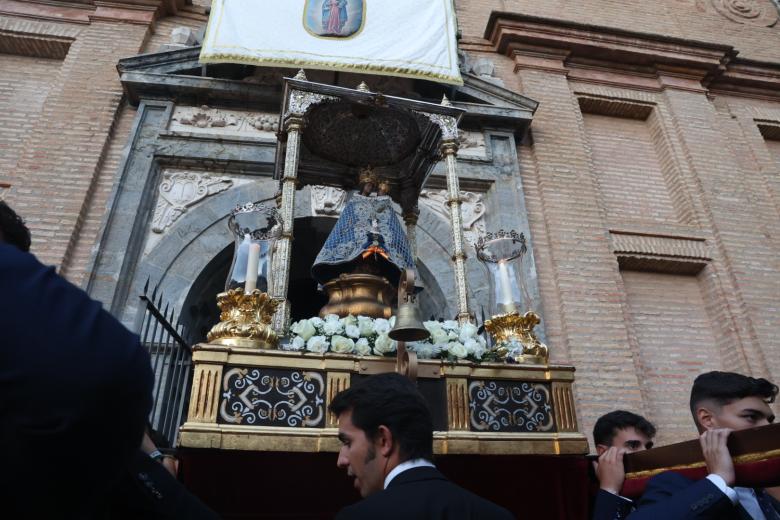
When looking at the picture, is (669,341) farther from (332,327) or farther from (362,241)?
(332,327)

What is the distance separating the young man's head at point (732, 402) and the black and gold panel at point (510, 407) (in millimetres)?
756

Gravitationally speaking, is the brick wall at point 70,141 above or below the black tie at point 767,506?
above

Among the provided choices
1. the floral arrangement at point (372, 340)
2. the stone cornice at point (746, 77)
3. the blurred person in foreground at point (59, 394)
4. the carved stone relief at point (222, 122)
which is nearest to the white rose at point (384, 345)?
the floral arrangement at point (372, 340)

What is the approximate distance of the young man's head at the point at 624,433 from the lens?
123 inches

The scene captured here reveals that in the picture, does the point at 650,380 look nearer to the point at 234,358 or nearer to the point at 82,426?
the point at 234,358

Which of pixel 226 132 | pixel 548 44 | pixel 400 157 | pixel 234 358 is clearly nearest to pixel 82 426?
pixel 234 358

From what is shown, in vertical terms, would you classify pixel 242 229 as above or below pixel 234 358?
above

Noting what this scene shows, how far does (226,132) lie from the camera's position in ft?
24.7

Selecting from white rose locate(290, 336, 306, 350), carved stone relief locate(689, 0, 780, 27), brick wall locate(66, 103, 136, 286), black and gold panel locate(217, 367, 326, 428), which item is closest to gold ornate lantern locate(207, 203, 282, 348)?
white rose locate(290, 336, 306, 350)

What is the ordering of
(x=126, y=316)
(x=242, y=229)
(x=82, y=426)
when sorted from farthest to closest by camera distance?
1. (x=126, y=316)
2. (x=242, y=229)
3. (x=82, y=426)

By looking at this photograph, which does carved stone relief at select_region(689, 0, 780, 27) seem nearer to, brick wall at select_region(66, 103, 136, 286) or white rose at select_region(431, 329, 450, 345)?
brick wall at select_region(66, 103, 136, 286)

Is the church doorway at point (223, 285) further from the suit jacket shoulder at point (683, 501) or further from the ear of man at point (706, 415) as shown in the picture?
the suit jacket shoulder at point (683, 501)

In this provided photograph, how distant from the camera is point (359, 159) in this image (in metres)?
5.56

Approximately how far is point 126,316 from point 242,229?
3.03 m
